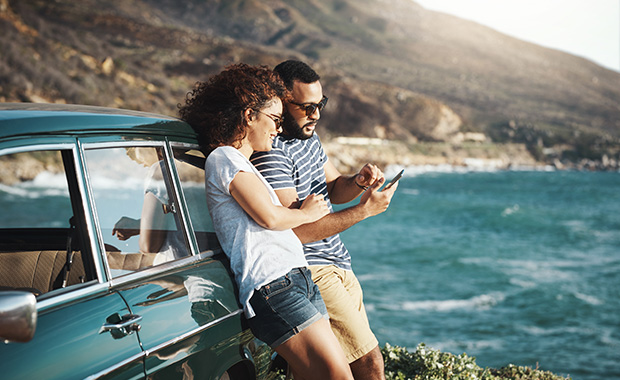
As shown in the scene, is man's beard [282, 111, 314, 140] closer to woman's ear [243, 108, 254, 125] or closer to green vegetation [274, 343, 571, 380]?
woman's ear [243, 108, 254, 125]

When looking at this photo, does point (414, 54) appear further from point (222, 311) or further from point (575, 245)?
point (222, 311)

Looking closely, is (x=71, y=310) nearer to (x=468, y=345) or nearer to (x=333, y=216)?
(x=333, y=216)

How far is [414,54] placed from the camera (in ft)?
467

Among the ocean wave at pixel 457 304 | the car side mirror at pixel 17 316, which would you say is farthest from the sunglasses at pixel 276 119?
the ocean wave at pixel 457 304

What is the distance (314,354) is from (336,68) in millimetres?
109995

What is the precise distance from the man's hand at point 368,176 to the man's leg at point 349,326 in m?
0.57

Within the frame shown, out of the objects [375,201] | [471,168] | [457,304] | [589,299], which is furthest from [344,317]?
[471,168]

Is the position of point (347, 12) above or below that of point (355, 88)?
above

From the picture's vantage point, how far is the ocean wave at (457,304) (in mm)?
18594

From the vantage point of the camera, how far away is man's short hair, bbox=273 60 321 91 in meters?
3.23

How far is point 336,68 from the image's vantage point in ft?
360

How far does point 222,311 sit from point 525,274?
23.5m

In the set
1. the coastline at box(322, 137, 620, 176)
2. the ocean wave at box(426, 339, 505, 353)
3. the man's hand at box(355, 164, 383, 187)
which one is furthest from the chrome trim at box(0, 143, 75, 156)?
the coastline at box(322, 137, 620, 176)

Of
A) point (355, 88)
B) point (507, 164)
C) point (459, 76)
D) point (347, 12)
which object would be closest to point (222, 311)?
point (355, 88)
